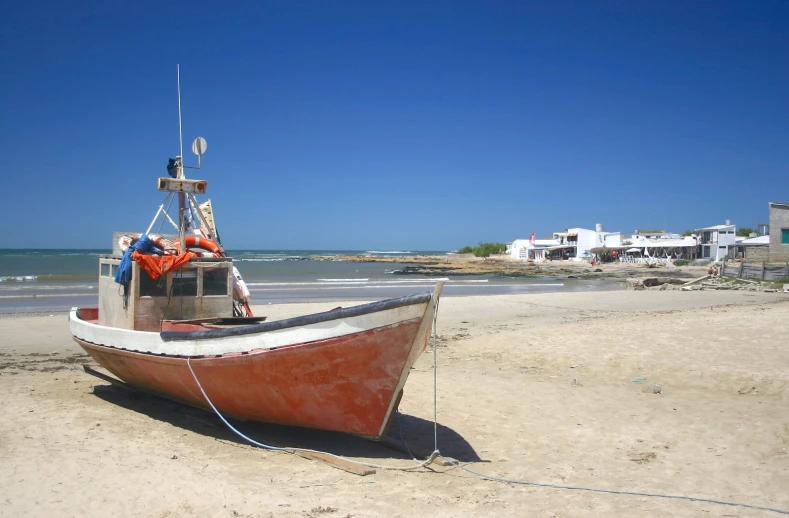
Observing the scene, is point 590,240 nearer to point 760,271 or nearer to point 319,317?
point 760,271

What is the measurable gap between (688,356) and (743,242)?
176ft

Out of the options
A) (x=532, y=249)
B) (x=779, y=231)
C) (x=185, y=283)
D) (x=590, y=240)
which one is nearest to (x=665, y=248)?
(x=590, y=240)

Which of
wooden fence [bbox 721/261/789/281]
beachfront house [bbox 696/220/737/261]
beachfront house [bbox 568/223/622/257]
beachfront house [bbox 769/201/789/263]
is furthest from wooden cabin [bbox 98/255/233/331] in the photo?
beachfront house [bbox 568/223/622/257]

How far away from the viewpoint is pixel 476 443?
22.9 feet

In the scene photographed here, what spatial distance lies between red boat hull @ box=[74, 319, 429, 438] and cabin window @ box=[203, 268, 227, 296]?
5.42 feet

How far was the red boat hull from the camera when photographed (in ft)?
19.6

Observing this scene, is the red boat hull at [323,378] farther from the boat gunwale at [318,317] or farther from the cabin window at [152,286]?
the cabin window at [152,286]

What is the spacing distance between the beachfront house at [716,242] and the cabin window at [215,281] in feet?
204

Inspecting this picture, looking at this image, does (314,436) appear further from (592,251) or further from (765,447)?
(592,251)

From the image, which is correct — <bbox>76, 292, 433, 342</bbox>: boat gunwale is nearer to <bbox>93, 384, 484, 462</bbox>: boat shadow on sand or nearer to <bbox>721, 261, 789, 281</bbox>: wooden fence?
<bbox>93, 384, 484, 462</bbox>: boat shadow on sand

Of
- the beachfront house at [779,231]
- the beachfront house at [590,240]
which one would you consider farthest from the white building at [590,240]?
the beachfront house at [779,231]

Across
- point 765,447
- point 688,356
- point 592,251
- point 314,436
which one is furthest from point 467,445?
point 592,251

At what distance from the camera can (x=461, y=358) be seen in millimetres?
12414

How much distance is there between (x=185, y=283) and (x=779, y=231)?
38325 mm
